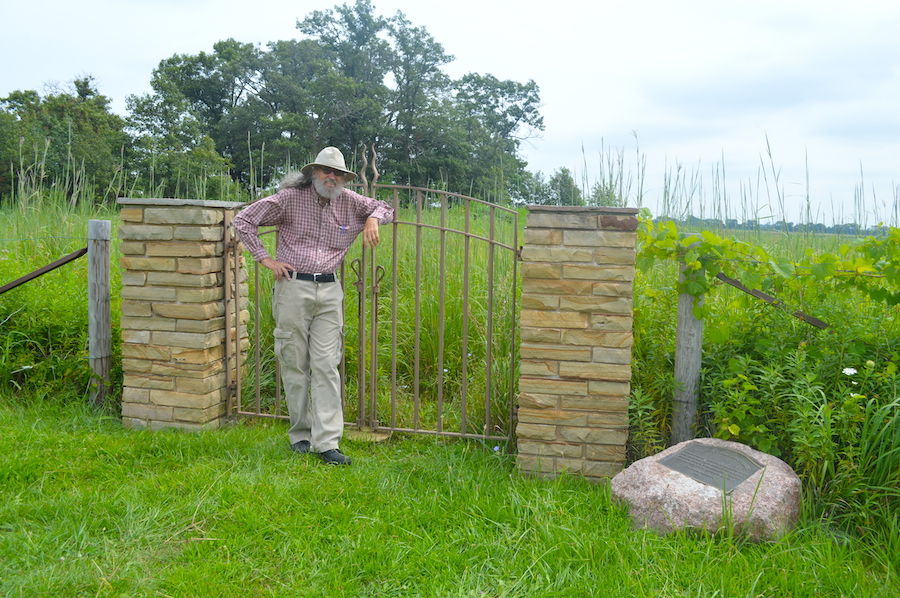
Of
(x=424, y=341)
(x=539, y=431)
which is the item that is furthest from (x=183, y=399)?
(x=539, y=431)

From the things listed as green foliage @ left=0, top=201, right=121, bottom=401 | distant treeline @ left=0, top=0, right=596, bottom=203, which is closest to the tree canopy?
distant treeline @ left=0, top=0, right=596, bottom=203

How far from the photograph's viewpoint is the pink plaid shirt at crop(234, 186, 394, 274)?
13.0 ft

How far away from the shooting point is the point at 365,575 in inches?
104

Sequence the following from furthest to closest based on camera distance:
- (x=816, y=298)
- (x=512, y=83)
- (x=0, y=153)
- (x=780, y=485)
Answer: (x=512, y=83) < (x=0, y=153) < (x=816, y=298) < (x=780, y=485)

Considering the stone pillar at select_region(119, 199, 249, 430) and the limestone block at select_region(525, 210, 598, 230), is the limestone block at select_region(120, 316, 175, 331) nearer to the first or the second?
the stone pillar at select_region(119, 199, 249, 430)

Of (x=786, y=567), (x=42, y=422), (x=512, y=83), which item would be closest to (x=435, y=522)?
(x=786, y=567)

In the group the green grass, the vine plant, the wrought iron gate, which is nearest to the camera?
the green grass

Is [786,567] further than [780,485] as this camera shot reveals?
No

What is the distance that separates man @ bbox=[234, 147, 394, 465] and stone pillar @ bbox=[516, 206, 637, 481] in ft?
3.43

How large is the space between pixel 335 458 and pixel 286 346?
0.74 m

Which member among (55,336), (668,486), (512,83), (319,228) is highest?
(512,83)

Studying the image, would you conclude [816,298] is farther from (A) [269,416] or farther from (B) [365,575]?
(A) [269,416]

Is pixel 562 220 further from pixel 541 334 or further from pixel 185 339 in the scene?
pixel 185 339

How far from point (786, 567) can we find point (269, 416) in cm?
322
